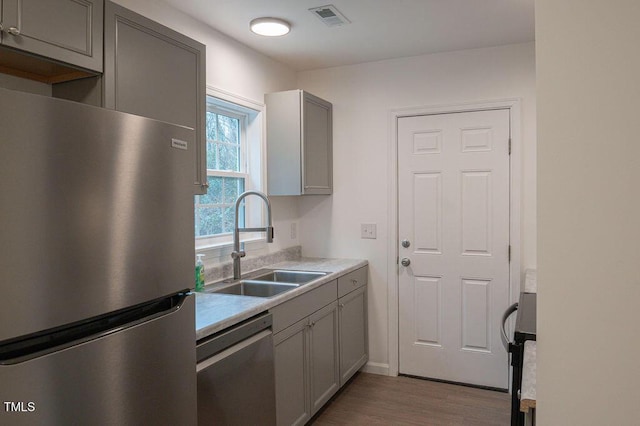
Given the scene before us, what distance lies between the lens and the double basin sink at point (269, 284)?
2.63m

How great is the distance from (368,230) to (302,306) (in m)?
1.24

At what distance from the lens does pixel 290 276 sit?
3117 mm

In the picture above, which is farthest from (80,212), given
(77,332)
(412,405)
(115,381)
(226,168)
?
(412,405)

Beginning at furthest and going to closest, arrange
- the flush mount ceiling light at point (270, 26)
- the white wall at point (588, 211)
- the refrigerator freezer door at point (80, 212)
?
the flush mount ceiling light at point (270, 26)
the refrigerator freezer door at point (80, 212)
the white wall at point (588, 211)

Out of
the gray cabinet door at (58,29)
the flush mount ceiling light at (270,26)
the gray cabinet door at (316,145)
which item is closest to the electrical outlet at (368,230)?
the gray cabinet door at (316,145)

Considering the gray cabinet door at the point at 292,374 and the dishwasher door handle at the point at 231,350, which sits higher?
the dishwasher door handle at the point at 231,350

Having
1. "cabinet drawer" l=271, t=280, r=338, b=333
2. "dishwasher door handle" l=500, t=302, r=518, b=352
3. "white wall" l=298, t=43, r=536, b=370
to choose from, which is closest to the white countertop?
"cabinet drawer" l=271, t=280, r=338, b=333

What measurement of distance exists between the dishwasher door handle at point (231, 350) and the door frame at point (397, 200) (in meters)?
1.59

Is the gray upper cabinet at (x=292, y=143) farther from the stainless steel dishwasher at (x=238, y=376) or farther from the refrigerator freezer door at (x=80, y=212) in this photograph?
the refrigerator freezer door at (x=80, y=212)

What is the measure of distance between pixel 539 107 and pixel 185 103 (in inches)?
65.3

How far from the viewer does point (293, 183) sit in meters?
3.21

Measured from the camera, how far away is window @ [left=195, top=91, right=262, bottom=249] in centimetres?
283

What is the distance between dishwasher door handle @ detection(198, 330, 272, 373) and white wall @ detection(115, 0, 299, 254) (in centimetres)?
123

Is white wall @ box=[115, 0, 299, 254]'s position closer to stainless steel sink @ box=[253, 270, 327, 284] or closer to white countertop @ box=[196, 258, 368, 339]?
stainless steel sink @ box=[253, 270, 327, 284]
